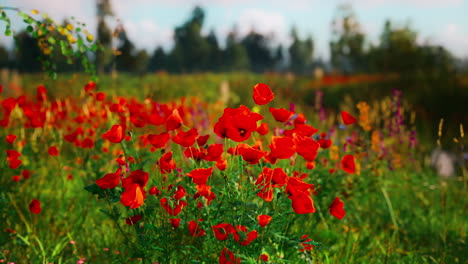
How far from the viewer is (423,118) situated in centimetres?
910

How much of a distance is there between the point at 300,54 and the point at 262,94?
63.1 m

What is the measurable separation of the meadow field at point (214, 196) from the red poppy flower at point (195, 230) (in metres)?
0.01

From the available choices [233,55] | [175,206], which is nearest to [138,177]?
[175,206]

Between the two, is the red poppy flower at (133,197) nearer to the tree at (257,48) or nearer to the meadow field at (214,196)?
the meadow field at (214,196)

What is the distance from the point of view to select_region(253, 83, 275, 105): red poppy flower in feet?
5.26

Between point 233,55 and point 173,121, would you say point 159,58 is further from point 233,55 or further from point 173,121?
point 173,121

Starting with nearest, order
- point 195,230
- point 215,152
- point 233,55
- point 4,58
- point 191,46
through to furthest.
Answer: point 215,152, point 195,230, point 4,58, point 191,46, point 233,55

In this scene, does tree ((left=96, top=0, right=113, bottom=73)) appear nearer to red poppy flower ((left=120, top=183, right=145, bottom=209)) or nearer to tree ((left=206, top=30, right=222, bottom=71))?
red poppy flower ((left=120, top=183, right=145, bottom=209))

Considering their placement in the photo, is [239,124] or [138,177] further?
[138,177]

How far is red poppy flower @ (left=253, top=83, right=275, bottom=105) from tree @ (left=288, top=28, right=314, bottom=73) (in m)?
56.3

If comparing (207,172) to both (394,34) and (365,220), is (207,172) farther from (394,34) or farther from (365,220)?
(394,34)

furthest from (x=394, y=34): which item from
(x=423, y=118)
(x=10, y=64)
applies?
(x=10, y=64)

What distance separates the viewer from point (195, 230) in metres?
1.69

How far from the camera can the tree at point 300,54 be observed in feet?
192
